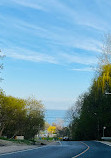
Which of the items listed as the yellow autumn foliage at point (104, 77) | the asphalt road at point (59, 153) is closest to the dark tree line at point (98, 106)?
the yellow autumn foliage at point (104, 77)

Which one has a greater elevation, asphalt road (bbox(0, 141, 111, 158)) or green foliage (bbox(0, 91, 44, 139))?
green foliage (bbox(0, 91, 44, 139))

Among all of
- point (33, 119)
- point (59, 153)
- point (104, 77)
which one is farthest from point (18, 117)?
point (59, 153)

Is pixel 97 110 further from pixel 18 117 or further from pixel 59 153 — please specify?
pixel 59 153

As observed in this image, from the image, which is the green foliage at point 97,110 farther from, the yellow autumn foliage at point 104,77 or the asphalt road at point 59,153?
the asphalt road at point 59,153

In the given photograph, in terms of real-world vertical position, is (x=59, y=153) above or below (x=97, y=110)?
below

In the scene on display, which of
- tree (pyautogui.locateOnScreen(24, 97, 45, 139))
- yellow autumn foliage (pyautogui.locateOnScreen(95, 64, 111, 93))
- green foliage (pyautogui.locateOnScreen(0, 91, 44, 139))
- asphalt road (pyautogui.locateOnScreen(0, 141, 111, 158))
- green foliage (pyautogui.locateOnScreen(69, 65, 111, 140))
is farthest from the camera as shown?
tree (pyautogui.locateOnScreen(24, 97, 45, 139))

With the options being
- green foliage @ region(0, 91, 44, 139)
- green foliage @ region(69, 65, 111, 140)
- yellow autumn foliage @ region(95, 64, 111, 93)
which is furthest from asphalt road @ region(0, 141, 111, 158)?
green foliage @ region(0, 91, 44, 139)

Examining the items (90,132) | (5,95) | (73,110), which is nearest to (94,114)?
(90,132)

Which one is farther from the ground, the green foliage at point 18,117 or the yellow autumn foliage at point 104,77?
the yellow autumn foliage at point 104,77

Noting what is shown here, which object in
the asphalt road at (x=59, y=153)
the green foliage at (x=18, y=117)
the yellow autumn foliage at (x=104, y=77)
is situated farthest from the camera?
the green foliage at (x=18, y=117)

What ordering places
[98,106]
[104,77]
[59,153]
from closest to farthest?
[59,153] < [104,77] < [98,106]

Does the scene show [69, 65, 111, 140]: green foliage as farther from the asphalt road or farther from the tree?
the asphalt road

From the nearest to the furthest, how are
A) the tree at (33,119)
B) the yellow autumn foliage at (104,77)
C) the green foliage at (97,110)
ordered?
the yellow autumn foliage at (104,77) < the green foliage at (97,110) < the tree at (33,119)

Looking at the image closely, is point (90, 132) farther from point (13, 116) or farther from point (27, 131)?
point (13, 116)
